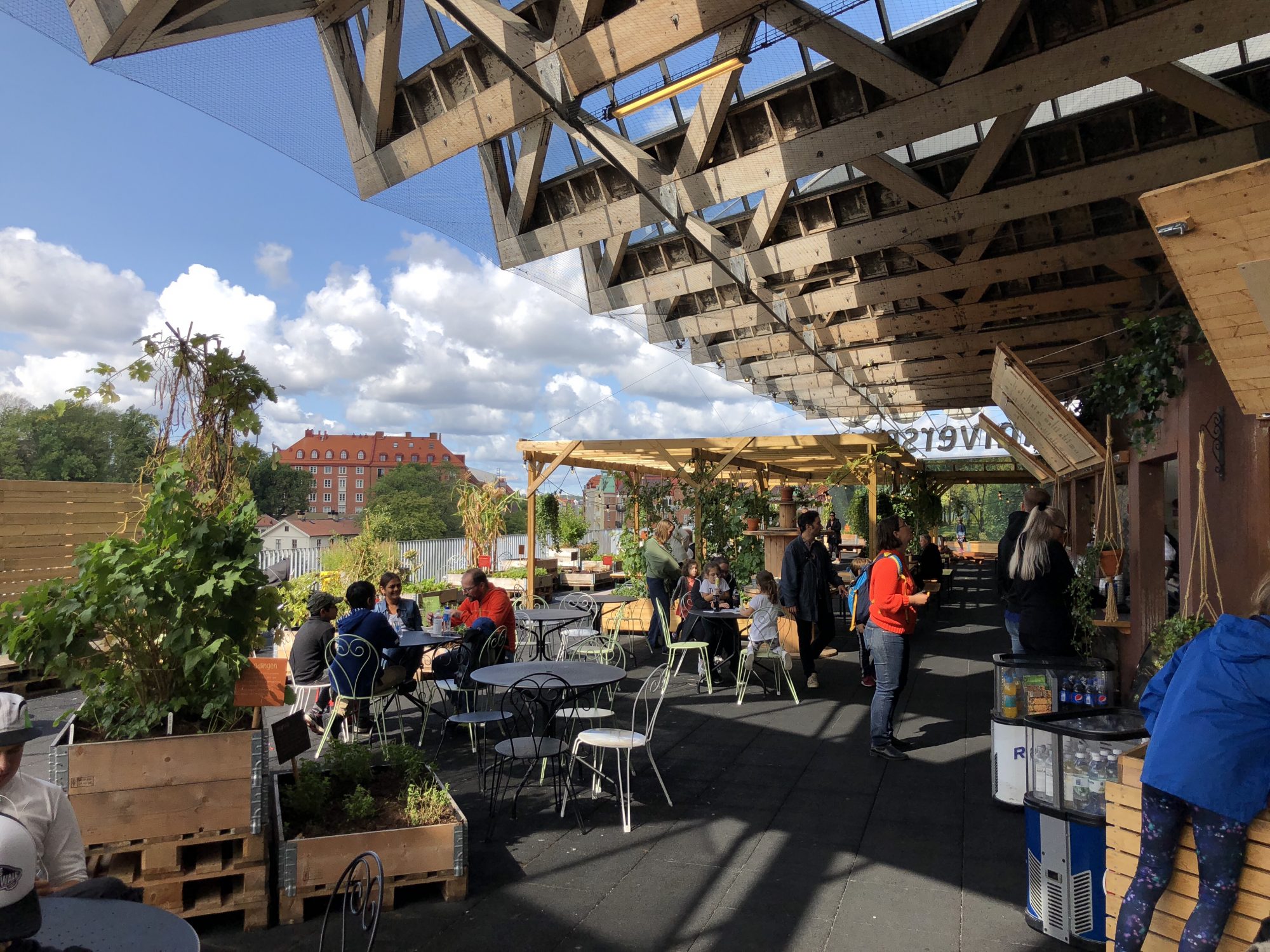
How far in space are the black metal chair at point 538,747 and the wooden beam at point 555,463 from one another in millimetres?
6606

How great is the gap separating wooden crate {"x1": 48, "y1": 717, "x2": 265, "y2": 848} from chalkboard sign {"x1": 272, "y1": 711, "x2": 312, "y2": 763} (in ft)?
1.22

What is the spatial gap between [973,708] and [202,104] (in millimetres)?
6891

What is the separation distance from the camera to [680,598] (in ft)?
30.8

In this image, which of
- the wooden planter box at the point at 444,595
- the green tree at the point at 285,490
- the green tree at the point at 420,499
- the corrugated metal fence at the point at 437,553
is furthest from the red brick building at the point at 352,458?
the wooden planter box at the point at 444,595

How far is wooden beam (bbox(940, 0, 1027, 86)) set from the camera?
4.14 metres

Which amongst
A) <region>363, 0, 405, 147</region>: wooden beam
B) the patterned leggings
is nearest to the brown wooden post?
<region>363, 0, 405, 147</region>: wooden beam

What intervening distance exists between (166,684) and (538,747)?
177cm

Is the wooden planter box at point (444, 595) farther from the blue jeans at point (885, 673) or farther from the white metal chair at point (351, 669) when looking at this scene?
the blue jeans at point (885, 673)

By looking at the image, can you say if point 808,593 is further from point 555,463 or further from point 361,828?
point 361,828

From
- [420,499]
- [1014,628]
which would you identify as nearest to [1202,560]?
[1014,628]

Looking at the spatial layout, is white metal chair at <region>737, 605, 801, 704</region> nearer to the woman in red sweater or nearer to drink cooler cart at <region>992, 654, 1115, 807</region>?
the woman in red sweater

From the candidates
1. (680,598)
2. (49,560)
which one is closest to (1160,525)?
(680,598)

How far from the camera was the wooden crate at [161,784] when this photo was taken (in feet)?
9.95

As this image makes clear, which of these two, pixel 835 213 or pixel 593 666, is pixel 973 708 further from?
pixel 835 213
